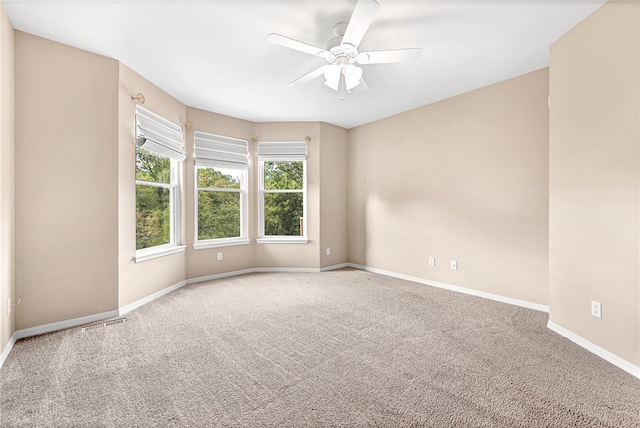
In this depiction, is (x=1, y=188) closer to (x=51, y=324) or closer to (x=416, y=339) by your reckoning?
(x=51, y=324)

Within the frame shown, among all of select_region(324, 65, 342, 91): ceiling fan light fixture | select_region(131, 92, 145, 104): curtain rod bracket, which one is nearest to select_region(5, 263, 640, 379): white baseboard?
select_region(131, 92, 145, 104): curtain rod bracket

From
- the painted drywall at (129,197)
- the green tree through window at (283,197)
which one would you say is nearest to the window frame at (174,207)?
the painted drywall at (129,197)

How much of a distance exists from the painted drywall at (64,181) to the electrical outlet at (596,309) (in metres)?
4.26

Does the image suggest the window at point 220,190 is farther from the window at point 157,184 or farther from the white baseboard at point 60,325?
the white baseboard at point 60,325

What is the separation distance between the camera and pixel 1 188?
211 centimetres

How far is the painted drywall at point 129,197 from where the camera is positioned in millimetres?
2941

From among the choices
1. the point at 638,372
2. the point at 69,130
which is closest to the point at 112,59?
the point at 69,130

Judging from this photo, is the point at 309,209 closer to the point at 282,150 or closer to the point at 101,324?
the point at 282,150

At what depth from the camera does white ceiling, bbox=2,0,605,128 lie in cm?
211

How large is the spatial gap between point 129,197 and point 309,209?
2.68 meters

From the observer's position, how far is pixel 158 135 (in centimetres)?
349

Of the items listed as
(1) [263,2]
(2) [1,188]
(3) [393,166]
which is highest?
(1) [263,2]

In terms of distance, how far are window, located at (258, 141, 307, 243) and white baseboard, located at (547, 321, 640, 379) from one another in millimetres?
3446

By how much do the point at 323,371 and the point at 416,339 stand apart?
36.7 inches
